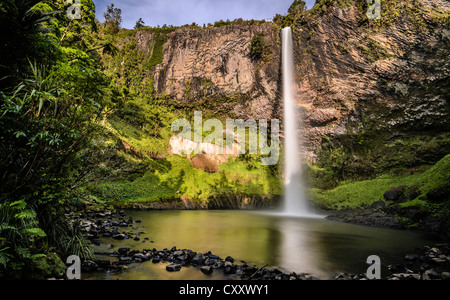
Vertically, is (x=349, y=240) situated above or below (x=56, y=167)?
below

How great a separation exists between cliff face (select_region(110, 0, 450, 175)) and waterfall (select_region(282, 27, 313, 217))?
2.69 ft

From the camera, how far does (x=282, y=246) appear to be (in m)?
7.76

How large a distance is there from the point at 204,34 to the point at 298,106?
16.0 metres

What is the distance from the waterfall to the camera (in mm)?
20270

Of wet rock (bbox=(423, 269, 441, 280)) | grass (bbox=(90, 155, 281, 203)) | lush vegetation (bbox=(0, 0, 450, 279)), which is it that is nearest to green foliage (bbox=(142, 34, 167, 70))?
lush vegetation (bbox=(0, 0, 450, 279))

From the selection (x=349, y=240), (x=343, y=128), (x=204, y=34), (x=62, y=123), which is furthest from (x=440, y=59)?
(x=62, y=123)

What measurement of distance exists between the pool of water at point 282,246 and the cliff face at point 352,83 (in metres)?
12.0

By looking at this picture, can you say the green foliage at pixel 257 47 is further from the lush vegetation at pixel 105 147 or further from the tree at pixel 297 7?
the tree at pixel 297 7

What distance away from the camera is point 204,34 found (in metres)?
28.8

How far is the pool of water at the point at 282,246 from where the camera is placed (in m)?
5.16

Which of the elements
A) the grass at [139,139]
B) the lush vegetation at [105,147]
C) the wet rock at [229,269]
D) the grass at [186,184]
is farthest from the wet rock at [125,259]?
the grass at [139,139]

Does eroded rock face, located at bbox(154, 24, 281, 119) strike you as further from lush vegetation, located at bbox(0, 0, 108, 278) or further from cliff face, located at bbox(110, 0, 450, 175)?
lush vegetation, located at bbox(0, 0, 108, 278)

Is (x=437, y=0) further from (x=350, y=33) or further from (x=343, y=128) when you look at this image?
(x=343, y=128)

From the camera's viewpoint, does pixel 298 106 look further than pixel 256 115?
No
